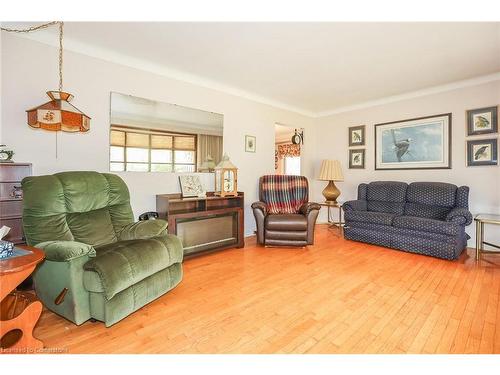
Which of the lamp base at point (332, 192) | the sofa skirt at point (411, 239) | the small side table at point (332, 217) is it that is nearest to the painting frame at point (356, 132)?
the lamp base at point (332, 192)

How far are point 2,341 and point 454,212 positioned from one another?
4370mm

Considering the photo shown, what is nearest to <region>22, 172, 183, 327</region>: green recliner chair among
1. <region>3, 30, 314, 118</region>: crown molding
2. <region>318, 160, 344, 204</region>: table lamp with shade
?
<region>3, 30, 314, 118</region>: crown molding

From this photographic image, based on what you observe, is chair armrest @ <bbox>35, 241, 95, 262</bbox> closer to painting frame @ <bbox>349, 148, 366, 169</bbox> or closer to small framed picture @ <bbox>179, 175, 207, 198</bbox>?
small framed picture @ <bbox>179, 175, 207, 198</bbox>

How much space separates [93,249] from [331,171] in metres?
4.10

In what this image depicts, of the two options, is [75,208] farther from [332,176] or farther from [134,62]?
[332,176]

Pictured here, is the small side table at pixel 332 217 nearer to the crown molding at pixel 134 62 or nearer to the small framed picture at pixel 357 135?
the small framed picture at pixel 357 135

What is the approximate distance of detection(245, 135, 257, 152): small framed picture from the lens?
424 centimetres

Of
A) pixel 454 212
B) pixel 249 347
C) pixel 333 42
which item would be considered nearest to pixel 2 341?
pixel 249 347

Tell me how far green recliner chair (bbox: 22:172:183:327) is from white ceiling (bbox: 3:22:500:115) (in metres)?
1.47

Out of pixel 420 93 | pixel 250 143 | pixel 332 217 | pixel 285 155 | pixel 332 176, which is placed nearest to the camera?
pixel 420 93

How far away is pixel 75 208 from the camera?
213cm

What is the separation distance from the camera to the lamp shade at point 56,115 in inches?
82.5

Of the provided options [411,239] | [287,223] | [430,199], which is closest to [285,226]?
[287,223]
